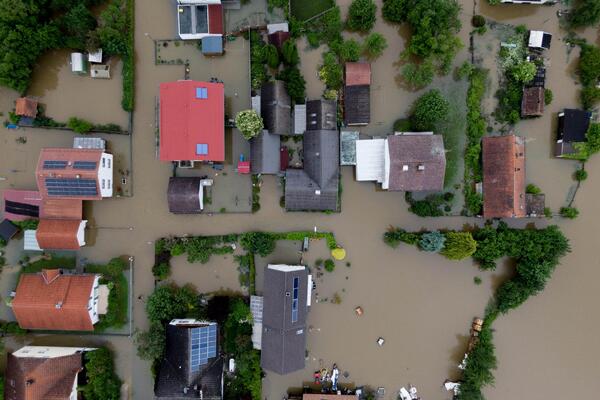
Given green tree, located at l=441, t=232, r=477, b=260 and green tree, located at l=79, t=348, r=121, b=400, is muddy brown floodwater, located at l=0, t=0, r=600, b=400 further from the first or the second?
green tree, located at l=441, t=232, r=477, b=260

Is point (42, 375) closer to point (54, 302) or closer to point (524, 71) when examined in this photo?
point (54, 302)

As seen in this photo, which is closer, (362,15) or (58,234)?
(362,15)

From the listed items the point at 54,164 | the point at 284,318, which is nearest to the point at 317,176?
the point at 284,318

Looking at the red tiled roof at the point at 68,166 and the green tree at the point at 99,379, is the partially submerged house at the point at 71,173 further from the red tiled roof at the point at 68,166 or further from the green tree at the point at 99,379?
the green tree at the point at 99,379

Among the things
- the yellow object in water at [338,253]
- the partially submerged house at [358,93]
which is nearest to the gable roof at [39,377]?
the yellow object in water at [338,253]

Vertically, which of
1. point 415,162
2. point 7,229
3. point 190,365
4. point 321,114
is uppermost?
point 321,114
